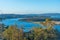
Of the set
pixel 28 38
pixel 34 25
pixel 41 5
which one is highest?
pixel 41 5

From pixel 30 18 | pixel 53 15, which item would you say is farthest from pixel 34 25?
pixel 53 15

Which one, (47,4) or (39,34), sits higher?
(47,4)

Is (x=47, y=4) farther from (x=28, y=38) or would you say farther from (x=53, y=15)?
(x=28, y=38)

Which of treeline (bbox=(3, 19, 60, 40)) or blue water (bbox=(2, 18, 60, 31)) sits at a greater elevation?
blue water (bbox=(2, 18, 60, 31))

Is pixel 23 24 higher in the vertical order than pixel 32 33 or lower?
higher

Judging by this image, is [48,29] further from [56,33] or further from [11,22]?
[11,22]

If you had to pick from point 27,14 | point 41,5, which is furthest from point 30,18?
point 41,5

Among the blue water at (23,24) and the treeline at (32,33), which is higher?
the blue water at (23,24)
